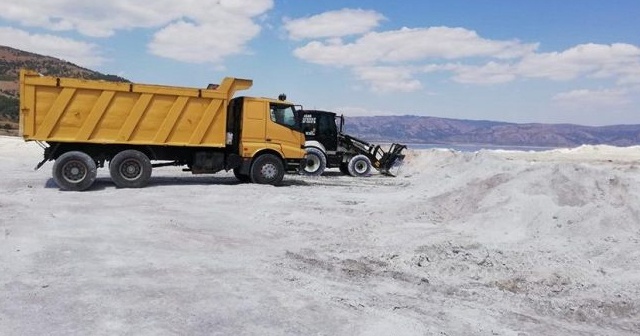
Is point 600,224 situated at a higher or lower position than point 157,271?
higher

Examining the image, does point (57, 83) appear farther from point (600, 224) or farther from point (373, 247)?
point (600, 224)

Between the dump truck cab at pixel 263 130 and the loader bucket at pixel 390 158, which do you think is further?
the loader bucket at pixel 390 158

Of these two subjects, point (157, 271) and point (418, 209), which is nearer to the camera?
point (157, 271)

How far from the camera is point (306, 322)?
4.81 metres

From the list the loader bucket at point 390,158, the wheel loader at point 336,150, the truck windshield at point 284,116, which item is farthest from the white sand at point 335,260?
the loader bucket at point 390,158

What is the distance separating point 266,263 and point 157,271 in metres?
1.33

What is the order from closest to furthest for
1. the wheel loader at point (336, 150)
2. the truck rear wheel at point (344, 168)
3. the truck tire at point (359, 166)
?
the wheel loader at point (336, 150)
the truck tire at point (359, 166)
the truck rear wheel at point (344, 168)

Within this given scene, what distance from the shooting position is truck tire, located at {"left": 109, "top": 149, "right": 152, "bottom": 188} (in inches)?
524

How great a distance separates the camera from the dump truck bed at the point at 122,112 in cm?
1259

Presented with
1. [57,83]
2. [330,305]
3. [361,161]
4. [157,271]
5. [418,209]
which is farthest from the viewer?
[361,161]

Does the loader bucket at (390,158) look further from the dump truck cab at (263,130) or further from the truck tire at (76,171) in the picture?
the truck tire at (76,171)

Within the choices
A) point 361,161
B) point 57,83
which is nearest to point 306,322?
point 57,83

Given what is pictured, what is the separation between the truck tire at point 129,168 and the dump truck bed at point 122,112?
332mm

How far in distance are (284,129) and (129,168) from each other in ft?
13.4
